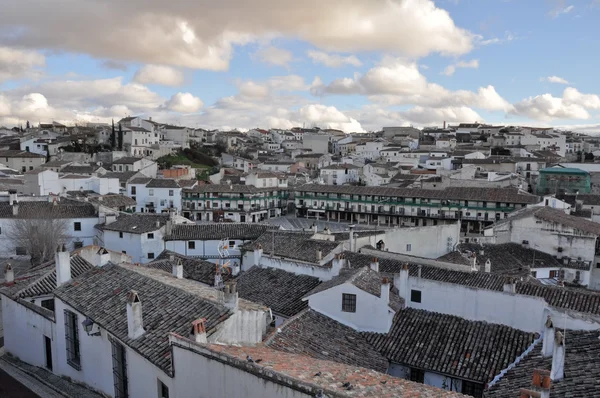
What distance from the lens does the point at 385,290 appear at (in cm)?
1720

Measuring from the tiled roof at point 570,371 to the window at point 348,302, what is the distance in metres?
5.69

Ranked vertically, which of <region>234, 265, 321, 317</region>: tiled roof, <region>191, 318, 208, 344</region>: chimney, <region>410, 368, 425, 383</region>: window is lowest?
<region>410, 368, 425, 383</region>: window

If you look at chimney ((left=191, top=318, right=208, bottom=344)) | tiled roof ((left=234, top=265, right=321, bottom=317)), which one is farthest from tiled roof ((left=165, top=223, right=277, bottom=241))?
chimney ((left=191, top=318, right=208, bottom=344))

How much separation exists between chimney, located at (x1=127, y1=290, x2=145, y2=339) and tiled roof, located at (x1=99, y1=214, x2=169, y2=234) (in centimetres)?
2683

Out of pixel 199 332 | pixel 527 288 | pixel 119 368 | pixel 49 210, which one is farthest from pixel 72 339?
pixel 49 210

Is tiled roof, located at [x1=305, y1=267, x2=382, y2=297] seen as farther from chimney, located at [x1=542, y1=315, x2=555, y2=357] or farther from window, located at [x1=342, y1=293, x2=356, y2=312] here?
chimney, located at [x1=542, y1=315, x2=555, y2=357]

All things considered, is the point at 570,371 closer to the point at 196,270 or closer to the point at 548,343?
the point at 548,343

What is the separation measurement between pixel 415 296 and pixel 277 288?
629 centimetres

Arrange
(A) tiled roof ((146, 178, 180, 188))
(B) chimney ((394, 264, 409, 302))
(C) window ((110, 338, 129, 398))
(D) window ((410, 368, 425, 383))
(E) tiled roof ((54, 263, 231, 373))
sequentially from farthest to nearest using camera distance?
(A) tiled roof ((146, 178, 180, 188)) → (B) chimney ((394, 264, 409, 302)) → (D) window ((410, 368, 425, 383)) → (C) window ((110, 338, 129, 398)) → (E) tiled roof ((54, 263, 231, 373))

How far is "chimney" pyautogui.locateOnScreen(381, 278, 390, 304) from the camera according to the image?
17062 mm

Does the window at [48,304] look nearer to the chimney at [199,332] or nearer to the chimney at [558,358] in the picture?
the chimney at [199,332]

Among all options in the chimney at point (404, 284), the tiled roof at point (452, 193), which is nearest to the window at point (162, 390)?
the chimney at point (404, 284)

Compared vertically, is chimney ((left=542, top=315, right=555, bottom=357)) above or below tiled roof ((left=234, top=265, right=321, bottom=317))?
above

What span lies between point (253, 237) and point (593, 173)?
58091mm
